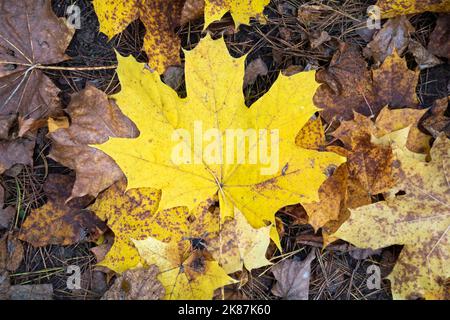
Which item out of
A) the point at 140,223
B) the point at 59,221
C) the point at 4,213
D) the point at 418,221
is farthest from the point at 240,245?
the point at 4,213

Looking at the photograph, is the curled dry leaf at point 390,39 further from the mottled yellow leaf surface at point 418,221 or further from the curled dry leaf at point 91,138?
the curled dry leaf at point 91,138

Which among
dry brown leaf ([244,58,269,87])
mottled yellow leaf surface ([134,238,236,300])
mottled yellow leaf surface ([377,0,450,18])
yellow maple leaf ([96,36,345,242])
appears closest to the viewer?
yellow maple leaf ([96,36,345,242])

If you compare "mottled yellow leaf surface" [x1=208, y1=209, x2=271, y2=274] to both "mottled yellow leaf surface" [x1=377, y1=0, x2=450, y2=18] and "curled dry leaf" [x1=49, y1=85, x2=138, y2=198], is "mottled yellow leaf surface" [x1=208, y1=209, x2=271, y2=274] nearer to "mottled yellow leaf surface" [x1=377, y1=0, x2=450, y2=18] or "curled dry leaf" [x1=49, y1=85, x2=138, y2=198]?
"curled dry leaf" [x1=49, y1=85, x2=138, y2=198]

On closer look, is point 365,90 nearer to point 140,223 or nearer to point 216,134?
point 216,134

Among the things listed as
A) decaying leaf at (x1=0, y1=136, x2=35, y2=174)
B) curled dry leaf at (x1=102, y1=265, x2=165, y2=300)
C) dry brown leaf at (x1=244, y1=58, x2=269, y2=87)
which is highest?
dry brown leaf at (x1=244, y1=58, x2=269, y2=87)

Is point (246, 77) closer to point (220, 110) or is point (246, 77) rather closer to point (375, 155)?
point (220, 110)

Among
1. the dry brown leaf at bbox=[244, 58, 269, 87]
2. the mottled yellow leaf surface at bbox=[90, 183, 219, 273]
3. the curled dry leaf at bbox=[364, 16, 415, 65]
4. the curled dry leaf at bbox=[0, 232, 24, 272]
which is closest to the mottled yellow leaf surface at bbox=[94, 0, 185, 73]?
the dry brown leaf at bbox=[244, 58, 269, 87]
